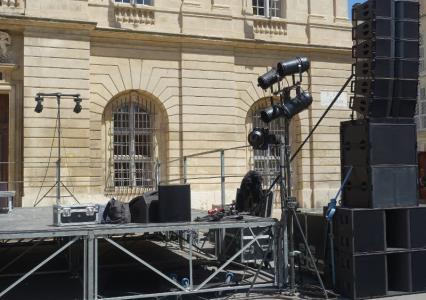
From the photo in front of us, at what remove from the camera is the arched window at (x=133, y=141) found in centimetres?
1881

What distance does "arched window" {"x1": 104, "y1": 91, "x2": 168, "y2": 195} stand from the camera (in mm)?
18812

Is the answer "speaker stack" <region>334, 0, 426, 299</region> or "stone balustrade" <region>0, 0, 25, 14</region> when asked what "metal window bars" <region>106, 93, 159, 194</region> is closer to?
"stone balustrade" <region>0, 0, 25, 14</region>

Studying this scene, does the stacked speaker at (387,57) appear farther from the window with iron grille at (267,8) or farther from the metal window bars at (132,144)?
the window with iron grille at (267,8)

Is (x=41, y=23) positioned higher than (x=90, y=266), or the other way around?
(x=41, y=23)

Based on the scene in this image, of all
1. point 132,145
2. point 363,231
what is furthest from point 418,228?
point 132,145

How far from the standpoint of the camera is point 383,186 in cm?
850

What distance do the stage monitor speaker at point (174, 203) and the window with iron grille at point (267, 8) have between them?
14.4 metres

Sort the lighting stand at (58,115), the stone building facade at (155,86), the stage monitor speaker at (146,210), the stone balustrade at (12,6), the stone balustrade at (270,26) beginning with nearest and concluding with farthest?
the stage monitor speaker at (146,210)
the lighting stand at (58,115)
the stone balustrade at (12,6)
the stone building facade at (155,86)
the stone balustrade at (270,26)

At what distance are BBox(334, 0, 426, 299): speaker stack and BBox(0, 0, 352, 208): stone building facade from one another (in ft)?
24.8

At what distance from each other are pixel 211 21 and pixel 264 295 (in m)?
13.2

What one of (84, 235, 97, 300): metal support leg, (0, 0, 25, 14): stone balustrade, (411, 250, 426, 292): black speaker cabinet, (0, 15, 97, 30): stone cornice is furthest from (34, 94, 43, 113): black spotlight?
(411, 250, 426, 292): black speaker cabinet

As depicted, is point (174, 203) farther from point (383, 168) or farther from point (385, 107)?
point (385, 107)

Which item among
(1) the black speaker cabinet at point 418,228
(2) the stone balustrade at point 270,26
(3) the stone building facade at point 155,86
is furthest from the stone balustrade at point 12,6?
(1) the black speaker cabinet at point 418,228

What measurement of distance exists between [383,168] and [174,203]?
3140 mm
